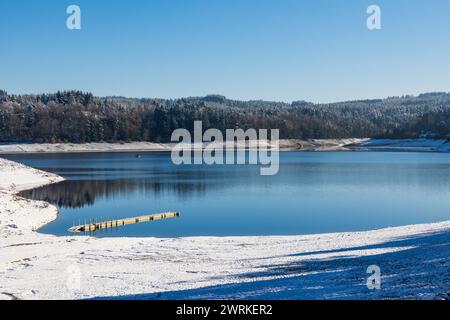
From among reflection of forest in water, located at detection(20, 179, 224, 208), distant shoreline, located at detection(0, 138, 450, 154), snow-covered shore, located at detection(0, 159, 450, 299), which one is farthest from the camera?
distant shoreline, located at detection(0, 138, 450, 154)

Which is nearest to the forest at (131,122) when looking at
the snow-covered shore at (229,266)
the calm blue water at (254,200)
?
the calm blue water at (254,200)

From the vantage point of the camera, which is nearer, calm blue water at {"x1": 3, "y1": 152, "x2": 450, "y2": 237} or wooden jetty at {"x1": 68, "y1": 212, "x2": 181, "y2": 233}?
wooden jetty at {"x1": 68, "y1": 212, "x2": 181, "y2": 233}

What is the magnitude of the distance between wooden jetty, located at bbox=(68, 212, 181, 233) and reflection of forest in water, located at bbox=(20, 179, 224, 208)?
9.11 meters

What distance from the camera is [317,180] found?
62.9 m

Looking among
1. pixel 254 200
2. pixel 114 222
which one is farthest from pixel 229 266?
pixel 254 200

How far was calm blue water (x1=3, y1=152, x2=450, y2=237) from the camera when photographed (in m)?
34.2

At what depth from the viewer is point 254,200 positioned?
46.0 metres

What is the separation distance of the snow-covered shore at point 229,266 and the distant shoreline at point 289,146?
368 feet

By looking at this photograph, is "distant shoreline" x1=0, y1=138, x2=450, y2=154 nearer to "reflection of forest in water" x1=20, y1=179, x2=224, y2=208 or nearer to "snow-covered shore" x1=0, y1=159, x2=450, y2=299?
"reflection of forest in water" x1=20, y1=179, x2=224, y2=208

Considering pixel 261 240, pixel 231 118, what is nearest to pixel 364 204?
pixel 261 240

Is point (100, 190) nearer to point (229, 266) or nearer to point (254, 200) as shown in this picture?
point (254, 200)

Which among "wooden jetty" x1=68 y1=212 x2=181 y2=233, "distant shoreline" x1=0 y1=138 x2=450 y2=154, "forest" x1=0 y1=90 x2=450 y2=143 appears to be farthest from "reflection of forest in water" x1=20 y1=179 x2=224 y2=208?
"forest" x1=0 y1=90 x2=450 y2=143

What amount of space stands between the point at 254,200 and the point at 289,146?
12176cm
